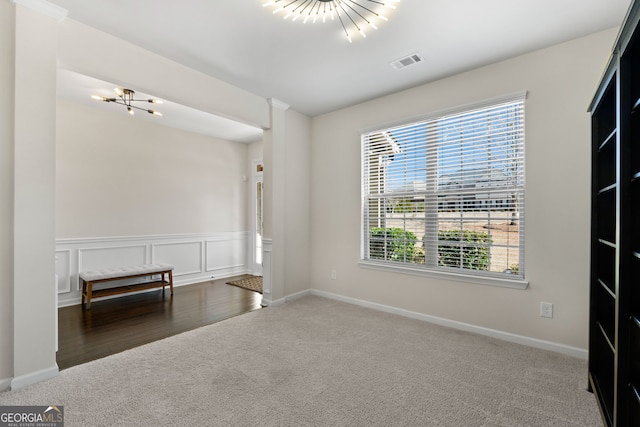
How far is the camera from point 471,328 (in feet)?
9.97

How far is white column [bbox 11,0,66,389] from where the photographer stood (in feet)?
6.68

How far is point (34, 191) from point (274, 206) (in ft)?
7.72

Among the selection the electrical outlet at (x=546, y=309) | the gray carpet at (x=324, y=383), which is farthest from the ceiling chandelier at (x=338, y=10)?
the electrical outlet at (x=546, y=309)

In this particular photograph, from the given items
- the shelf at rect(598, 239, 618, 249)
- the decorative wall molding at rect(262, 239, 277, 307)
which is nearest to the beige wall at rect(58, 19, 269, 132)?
the decorative wall molding at rect(262, 239, 277, 307)

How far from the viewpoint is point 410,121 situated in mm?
3502

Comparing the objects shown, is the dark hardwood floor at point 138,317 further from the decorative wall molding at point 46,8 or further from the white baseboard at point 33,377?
the decorative wall molding at point 46,8

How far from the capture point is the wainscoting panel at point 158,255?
4.11 metres

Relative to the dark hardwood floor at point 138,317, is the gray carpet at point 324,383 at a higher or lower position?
higher

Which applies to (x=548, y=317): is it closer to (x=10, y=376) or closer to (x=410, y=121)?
(x=410, y=121)

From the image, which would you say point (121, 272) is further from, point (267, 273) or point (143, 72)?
point (143, 72)

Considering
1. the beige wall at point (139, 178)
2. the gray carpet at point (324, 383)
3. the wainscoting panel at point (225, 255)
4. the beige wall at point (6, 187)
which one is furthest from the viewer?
the wainscoting panel at point (225, 255)

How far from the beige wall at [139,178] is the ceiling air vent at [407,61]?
399 cm

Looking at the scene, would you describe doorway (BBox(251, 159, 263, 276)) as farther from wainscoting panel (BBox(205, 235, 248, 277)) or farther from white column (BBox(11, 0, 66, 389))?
white column (BBox(11, 0, 66, 389))

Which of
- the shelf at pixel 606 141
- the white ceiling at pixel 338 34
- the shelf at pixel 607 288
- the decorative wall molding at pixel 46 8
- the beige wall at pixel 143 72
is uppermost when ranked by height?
the white ceiling at pixel 338 34
